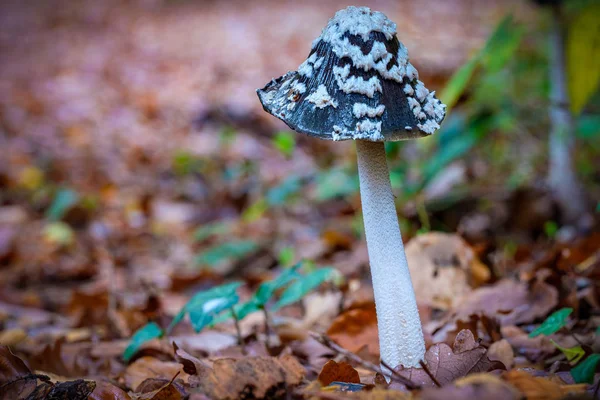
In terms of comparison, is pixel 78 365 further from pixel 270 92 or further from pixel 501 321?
pixel 501 321

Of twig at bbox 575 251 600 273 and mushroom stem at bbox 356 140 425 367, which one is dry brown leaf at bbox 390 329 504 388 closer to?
Result: mushroom stem at bbox 356 140 425 367

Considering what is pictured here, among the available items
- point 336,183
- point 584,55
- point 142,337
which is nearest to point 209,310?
point 142,337

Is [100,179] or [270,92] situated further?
[100,179]

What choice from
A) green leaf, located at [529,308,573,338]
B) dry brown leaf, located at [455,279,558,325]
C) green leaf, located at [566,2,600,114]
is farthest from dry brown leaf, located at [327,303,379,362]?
green leaf, located at [566,2,600,114]

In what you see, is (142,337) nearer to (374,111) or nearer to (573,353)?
(374,111)

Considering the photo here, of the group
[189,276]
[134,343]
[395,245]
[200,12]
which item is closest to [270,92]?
[395,245]

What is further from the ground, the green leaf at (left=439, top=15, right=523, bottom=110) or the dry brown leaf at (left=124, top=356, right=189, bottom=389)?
the green leaf at (left=439, top=15, right=523, bottom=110)
